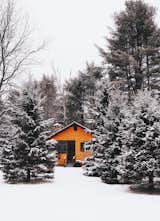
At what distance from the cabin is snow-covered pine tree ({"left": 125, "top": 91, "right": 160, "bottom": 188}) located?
52.3 ft

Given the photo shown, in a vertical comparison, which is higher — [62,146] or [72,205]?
[62,146]

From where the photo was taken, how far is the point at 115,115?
19.8 m

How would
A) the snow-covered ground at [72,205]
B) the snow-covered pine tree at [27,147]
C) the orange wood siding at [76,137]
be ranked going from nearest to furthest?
the snow-covered ground at [72,205] → the snow-covered pine tree at [27,147] → the orange wood siding at [76,137]

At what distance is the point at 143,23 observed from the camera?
29391 mm

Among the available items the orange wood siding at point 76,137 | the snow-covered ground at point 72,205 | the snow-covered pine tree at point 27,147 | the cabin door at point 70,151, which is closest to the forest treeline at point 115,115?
the snow-covered pine tree at point 27,147

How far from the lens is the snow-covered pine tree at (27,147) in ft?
61.7

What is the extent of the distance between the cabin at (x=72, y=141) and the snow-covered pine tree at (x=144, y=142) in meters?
15.9

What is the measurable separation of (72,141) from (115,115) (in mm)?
13411

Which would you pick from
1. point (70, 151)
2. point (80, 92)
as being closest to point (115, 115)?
point (70, 151)

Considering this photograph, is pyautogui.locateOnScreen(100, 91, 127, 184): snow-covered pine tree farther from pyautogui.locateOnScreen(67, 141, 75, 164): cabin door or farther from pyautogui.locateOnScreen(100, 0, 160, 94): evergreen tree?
pyautogui.locateOnScreen(67, 141, 75, 164): cabin door

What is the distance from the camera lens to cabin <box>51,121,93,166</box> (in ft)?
105

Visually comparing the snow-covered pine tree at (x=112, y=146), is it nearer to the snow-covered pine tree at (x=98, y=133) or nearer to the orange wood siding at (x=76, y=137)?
the snow-covered pine tree at (x=98, y=133)

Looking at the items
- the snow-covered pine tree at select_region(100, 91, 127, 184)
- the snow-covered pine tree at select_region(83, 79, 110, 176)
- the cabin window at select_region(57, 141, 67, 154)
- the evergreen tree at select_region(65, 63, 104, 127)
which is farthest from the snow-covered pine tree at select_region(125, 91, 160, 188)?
the evergreen tree at select_region(65, 63, 104, 127)

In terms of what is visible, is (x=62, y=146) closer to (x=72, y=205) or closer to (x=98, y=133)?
(x=98, y=133)
